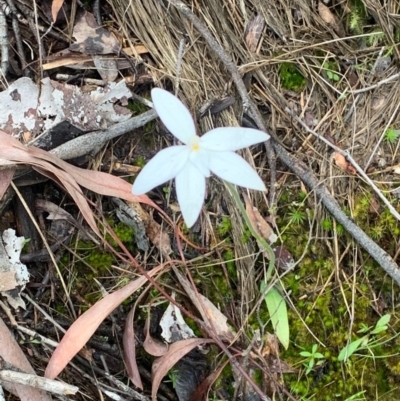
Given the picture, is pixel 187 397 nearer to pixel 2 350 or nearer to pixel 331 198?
pixel 2 350

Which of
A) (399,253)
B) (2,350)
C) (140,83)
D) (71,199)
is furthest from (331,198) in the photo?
(2,350)


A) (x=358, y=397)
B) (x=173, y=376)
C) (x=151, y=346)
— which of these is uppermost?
(x=151, y=346)

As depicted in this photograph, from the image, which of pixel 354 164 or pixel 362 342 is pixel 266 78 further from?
pixel 362 342

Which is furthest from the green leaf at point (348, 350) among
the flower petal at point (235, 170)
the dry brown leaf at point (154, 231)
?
the flower petal at point (235, 170)

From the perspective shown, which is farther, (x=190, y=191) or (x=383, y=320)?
(x=383, y=320)

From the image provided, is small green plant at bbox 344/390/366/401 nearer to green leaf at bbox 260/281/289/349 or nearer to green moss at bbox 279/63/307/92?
green leaf at bbox 260/281/289/349

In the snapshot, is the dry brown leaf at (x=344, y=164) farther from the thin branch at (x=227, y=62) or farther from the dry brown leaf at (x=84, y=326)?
the dry brown leaf at (x=84, y=326)

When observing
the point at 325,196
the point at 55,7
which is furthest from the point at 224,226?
the point at 55,7
